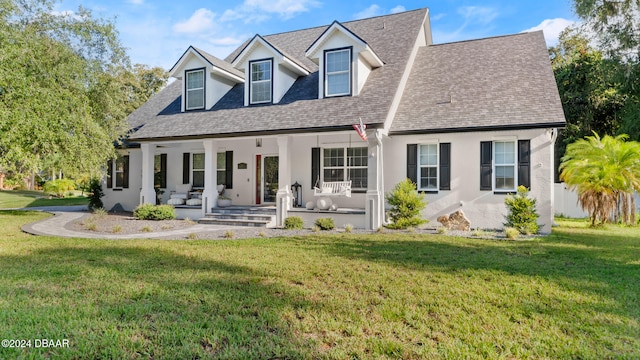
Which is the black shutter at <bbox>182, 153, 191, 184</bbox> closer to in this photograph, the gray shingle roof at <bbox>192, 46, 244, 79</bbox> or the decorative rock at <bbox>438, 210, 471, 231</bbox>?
the gray shingle roof at <bbox>192, 46, 244, 79</bbox>

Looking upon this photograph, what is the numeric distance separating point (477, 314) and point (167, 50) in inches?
703

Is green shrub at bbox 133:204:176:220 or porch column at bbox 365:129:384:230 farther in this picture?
green shrub at bbox 133:204:176:220

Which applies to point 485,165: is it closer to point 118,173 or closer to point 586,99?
point 586,99

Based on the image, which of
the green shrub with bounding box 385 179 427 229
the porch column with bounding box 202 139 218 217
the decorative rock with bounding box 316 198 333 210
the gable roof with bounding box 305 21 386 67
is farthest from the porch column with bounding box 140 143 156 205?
the green shrub with bounding box 385 179 427 229

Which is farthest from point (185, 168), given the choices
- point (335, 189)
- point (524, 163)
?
point (524, 163)

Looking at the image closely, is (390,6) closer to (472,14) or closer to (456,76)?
(472,14)

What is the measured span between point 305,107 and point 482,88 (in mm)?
6194

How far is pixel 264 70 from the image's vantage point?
14633 millimetres

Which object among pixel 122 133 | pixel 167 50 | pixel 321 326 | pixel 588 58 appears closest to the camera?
pixel 321 326

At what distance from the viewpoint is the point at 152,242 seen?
9180mm

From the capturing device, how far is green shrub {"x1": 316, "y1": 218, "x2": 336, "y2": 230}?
1180 centimetres

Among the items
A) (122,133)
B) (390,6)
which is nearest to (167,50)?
(122,133)

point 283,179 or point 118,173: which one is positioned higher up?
point 118,173

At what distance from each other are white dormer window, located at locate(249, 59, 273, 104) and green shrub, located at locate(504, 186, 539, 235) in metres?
9.21
